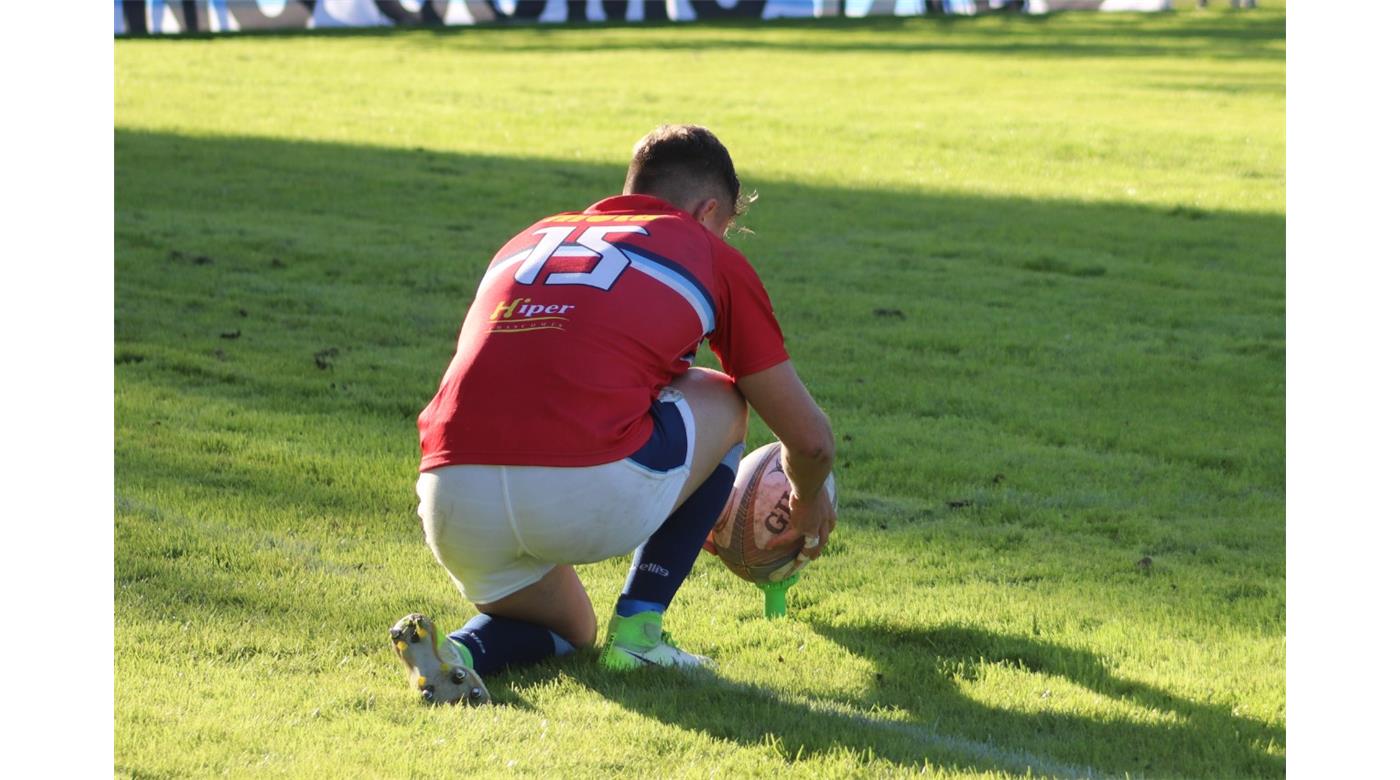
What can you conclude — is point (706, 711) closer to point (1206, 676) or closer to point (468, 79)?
point (1206, 676)

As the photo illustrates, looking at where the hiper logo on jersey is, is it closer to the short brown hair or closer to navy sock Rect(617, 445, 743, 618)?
the short brown hair

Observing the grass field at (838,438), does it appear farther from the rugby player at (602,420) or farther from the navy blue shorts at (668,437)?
the navy blue shorts at (668,437)

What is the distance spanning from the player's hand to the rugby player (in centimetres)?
5

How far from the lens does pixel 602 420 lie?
381cm

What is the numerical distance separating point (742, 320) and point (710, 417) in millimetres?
305

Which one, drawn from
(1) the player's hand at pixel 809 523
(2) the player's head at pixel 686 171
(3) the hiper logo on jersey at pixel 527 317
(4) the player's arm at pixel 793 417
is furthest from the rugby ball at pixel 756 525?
(3) the hiper logo on jersey at pixel 527 317

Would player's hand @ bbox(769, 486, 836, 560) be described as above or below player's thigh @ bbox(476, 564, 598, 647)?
above

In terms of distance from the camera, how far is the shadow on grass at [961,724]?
3.62 meters

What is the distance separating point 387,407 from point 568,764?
4.07m

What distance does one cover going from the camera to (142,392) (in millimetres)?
7305

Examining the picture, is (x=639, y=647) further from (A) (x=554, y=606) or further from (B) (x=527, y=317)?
(B) (x=527, y=317)

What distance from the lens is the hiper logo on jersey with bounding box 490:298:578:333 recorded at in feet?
12.6

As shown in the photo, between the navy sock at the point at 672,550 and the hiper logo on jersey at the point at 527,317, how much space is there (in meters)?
0.70

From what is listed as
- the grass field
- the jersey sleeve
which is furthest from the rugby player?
the grass field
